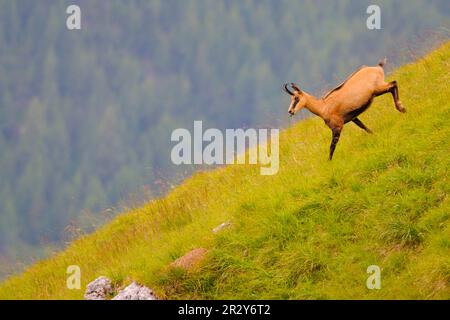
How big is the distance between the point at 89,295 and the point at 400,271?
16.9 feet

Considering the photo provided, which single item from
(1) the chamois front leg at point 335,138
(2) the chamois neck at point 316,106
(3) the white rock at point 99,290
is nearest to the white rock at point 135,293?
(3) the white rock at point 99,290

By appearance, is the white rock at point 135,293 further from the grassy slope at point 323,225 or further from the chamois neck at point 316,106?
the chamois neck at point 316,106

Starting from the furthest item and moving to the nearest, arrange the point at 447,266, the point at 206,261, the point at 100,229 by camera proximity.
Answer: the point at 100,229 < the point at 206,261 < the point at 447,266

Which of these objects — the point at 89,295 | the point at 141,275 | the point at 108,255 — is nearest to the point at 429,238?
the point at 141,275

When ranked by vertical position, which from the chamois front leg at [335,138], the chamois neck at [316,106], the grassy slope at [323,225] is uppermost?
the chamois neck at [316,106]

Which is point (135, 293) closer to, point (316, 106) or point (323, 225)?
point (323, 225)

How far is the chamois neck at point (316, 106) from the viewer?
1520 cm

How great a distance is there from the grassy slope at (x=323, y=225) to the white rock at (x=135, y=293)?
0.35 m

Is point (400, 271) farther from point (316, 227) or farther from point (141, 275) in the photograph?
point (141, 275)

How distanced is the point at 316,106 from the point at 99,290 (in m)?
5.32

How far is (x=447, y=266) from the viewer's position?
11375mm

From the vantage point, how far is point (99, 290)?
13.6m

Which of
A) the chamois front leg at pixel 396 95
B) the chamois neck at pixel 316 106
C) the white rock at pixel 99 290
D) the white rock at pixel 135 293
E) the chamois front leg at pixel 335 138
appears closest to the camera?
the white rock at pixel 135 293

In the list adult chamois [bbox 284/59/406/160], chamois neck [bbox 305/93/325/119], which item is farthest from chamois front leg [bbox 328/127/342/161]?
chamois neck [bbox 305/93/325/119]
